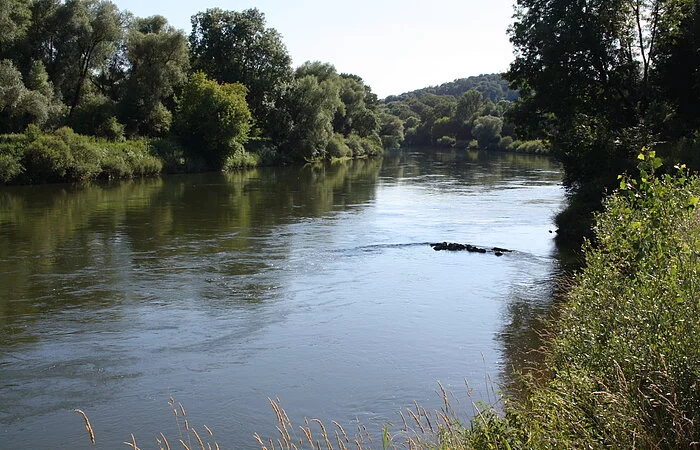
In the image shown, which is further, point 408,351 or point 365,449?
point 408,351

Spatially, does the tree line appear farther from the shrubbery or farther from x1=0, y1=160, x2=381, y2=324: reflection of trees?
the shrubbery

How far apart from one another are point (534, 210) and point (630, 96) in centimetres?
658

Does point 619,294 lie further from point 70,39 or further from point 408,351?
point 70,39

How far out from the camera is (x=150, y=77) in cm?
5659

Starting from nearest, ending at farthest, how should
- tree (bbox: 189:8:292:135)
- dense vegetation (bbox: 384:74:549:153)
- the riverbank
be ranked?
the riverbank < tree (bbox: 189:8:292:135) < dense vegetation (bbox: 384:74:549:153)

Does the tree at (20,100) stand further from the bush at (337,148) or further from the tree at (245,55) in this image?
the bush at (337,148)

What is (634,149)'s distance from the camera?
21219 millimetres

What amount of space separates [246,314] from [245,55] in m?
58.4

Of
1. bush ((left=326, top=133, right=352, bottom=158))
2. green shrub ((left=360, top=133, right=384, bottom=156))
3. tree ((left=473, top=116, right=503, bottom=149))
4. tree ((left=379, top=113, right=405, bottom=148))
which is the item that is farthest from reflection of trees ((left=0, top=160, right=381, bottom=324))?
tree ((left=473, top=116, right=503, bottom=149))

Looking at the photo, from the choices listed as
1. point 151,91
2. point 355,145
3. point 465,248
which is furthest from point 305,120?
point 465,248

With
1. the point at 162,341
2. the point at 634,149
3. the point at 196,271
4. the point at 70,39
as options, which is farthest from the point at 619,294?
the point at 70,39

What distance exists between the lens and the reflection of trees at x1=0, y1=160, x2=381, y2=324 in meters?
16.4

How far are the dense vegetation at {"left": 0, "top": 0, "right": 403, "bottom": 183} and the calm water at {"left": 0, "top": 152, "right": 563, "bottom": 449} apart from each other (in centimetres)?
1793

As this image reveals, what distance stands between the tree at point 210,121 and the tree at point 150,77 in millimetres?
1986
